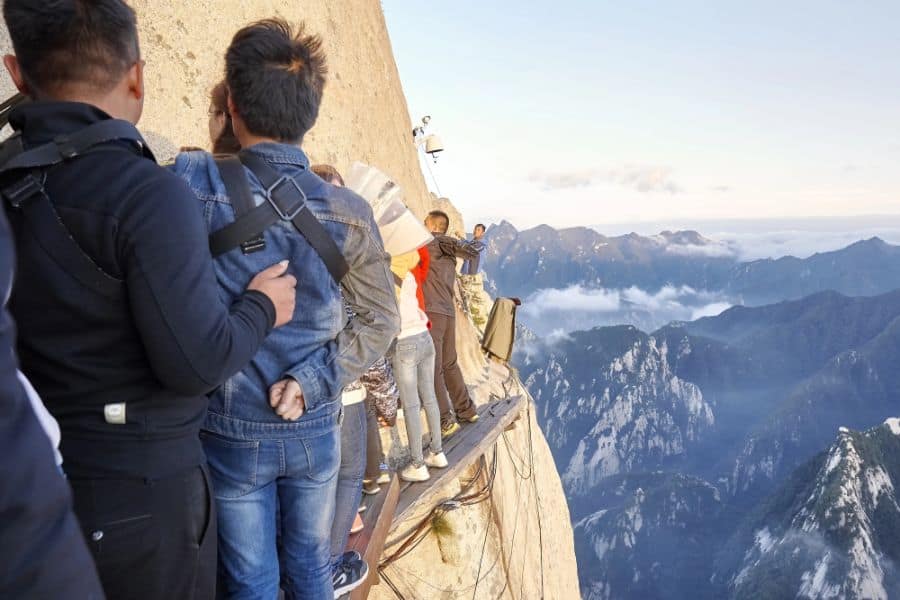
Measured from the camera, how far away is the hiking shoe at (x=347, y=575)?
284 centimetres

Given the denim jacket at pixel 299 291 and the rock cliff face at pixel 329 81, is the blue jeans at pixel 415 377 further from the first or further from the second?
the rock cliff face at pixel 329 81

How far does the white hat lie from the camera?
9.11 ft

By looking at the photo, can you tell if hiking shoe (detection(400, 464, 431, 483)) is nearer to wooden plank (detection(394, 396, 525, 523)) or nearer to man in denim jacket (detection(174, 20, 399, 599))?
wooden plank (detection(394, 396, 525, 523))

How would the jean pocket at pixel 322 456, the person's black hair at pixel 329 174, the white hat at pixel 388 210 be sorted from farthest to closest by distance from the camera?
the person's black hair at pixel 329 174
the white hat at pixel 388 210
the jean pocket at pixel 322 456

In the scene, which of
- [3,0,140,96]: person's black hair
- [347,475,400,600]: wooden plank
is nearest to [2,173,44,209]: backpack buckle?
[3,0,140,96]: person's black hair

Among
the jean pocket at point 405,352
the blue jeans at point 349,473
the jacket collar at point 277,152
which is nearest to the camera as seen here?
the jacket collar at point 277,152

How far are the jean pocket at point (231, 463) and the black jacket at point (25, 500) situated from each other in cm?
108

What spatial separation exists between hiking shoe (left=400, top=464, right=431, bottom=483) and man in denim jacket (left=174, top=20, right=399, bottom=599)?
12.3 ft

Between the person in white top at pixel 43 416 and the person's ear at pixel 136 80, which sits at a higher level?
the person's ear at pixel 136 80

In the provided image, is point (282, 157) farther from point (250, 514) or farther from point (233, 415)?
point (250, 514)

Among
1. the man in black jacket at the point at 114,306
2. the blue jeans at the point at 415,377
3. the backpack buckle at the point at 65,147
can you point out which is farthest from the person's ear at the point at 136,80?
the blue jeans at the point at 415,377

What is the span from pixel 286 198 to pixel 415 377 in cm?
333

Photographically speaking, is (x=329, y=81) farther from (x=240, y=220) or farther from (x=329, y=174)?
(x=240, y=220)

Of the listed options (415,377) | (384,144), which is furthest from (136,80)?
(384,144)
